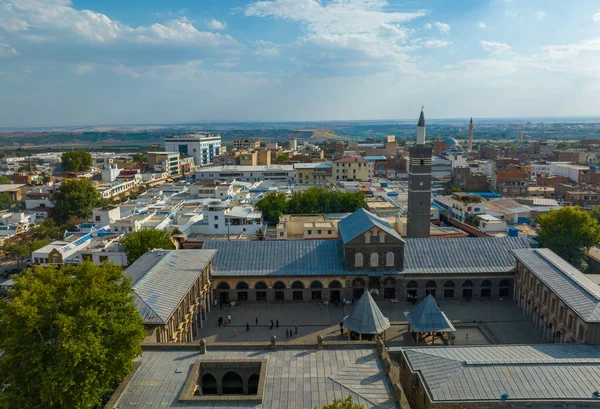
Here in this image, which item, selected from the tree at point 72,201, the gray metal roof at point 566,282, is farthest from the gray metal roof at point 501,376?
the tree at point 72,201

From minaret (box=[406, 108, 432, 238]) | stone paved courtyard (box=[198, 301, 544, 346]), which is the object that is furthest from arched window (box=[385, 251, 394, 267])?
minaret (box=[406, 108, 432, 238])

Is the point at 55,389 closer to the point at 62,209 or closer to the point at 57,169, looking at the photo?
the point at 62,209

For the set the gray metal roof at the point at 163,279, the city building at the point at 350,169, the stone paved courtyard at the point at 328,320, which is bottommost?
the stone paved courtyard at the point at 328,320

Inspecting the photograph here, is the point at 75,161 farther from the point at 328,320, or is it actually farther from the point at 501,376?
the point at 501,376

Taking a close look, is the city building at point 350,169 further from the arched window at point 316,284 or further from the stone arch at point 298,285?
the stone arch at point 298,285

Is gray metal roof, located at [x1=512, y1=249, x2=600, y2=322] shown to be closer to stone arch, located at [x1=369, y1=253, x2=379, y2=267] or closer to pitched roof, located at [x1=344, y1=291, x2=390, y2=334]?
stone arch, located at [x1=369, y1=253, x2=379, y2=267]

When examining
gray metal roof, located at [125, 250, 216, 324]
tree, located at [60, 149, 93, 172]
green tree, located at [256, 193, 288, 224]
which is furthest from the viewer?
tree, located at [60, 149, 93, 172]
